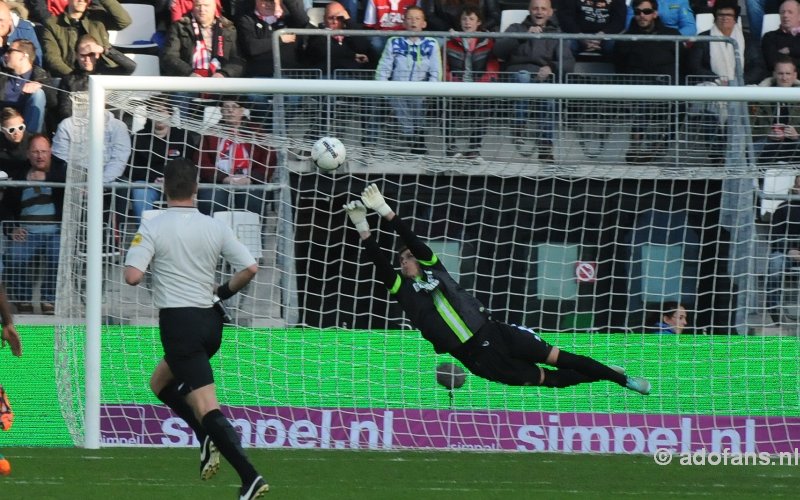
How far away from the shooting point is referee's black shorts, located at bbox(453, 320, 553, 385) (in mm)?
9109

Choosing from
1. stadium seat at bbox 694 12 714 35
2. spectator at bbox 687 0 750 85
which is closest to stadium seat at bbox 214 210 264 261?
spectator at bbox 687 0 750 85

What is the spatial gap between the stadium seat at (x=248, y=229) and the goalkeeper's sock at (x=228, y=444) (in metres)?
4.08

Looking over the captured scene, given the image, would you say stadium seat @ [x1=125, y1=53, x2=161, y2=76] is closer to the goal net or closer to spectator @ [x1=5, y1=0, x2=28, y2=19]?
spectator @ [x1=5, y1=0, x2=28, y2=19]

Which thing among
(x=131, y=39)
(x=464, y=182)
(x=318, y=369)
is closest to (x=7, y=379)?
(x=318, y=369)

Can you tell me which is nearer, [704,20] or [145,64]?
[145,64]

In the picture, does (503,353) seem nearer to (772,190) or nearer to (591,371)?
(591,371)

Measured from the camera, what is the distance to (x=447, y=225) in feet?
38.5

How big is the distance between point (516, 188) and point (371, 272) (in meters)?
1.51

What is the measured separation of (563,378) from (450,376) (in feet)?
4.41

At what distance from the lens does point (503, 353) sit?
9125mm

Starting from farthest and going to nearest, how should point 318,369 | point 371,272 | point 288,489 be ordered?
point 371,272
point 318,369
point 288,489

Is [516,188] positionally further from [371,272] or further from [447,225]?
[371,272]

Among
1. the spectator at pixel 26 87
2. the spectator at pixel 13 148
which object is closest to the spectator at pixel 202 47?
the spectator at pixel 26 87

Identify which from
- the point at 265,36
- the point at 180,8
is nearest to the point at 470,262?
the point at 265,36
